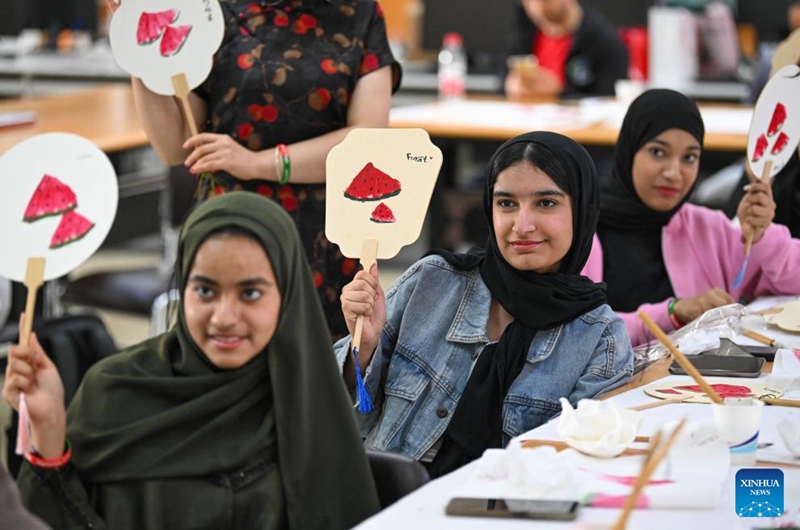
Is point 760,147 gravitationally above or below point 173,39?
below

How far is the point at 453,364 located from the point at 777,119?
1.07 metres

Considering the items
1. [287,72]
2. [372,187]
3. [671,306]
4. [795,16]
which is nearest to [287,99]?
[287,72]

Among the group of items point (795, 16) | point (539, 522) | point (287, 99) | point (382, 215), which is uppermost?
point (795, 16)

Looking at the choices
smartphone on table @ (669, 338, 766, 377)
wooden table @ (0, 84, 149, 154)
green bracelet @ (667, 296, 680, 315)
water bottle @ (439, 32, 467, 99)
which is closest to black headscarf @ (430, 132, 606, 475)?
smartphone on table @ (669, 338, 766, 377)

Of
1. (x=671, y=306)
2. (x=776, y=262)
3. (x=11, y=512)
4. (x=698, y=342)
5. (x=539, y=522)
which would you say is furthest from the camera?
(x=776, y=262)

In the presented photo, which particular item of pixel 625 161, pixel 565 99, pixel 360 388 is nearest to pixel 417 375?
pixel 360 388

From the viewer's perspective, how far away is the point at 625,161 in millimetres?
3131

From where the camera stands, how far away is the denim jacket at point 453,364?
2.27 metres

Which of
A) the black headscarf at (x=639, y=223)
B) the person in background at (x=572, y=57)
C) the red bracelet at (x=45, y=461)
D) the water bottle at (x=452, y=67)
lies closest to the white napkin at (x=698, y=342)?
the black headscarf at (x=639, y=223)

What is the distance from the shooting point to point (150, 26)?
2684 mm

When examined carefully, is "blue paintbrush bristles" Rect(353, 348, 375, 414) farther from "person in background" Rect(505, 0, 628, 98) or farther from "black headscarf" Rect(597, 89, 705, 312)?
"person in background" Rect(505, 0, 628, 98)

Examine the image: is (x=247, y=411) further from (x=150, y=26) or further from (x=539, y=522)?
(x=150, y=26)

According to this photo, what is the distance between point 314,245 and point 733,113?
10.6 feet

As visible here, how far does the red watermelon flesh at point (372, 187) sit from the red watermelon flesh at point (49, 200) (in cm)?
51
